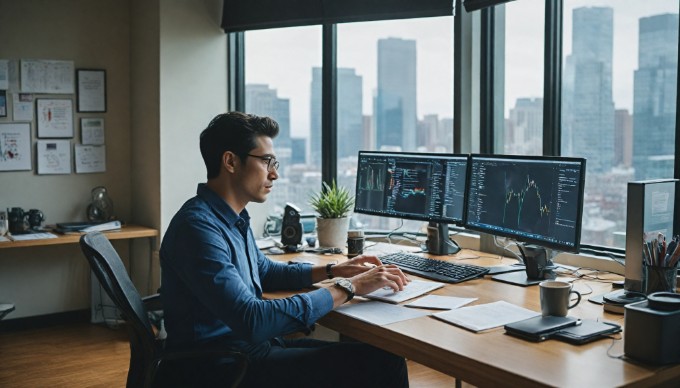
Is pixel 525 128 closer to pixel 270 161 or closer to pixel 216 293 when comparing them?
pixel 270 161

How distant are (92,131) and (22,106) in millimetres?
467

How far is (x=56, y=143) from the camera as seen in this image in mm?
4801

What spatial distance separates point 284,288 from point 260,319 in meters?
0.60

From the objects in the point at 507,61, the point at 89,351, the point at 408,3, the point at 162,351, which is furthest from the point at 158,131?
the point at 162,351

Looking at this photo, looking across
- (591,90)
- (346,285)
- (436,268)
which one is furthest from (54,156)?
(591,90)

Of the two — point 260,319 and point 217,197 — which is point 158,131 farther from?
point 260,319

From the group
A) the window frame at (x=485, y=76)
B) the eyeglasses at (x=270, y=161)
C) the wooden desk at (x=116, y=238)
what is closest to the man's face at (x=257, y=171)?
the eyeglasses at (x=270, y=161)

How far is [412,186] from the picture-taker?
3338 millimetres

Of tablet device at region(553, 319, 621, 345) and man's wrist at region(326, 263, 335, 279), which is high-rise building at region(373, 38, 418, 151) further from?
tablet device at region(553, 319, 621, 345)

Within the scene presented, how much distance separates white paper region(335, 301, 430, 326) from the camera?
7.20ft

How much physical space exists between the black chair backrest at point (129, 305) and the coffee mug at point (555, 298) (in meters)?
1.16

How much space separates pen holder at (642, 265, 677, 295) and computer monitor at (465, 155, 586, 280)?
0.29 m

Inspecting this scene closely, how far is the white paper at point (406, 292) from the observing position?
2422 mm

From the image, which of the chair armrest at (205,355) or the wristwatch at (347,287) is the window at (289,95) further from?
the chair armrest at (205,355)
